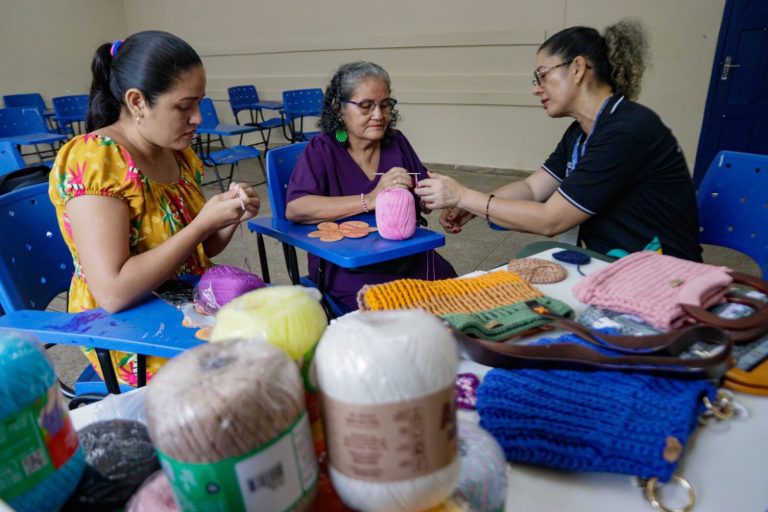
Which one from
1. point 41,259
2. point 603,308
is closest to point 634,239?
point 603,308

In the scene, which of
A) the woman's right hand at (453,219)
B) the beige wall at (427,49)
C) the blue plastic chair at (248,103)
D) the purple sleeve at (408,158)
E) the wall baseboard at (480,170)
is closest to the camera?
the woman's right hand at (453,219)

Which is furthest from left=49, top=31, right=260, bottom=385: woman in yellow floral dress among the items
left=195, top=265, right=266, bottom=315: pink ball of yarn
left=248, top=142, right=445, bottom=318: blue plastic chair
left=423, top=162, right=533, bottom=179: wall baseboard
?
left=423, top=162, right=533, bottom=179: wall baseboard

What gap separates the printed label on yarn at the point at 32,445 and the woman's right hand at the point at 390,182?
158 centimetres

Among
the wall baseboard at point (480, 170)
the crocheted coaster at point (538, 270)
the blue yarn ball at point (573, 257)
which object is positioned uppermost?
the crocheted coaster at point (538, 270)

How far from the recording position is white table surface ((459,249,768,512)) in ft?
2.14

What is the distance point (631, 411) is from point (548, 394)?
0.37ft

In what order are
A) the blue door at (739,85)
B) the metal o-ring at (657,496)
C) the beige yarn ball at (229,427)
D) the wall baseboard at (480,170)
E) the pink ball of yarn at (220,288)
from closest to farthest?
the beige yarn ball at (229,427) → the metal o-ring at (657,496) → the pink ball of yarn at (220,288) → the blue door at (739,85) → the wall baseboard at (480,170)

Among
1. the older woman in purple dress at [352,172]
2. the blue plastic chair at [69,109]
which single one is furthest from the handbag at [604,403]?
the blue plastic chair at [69,109]

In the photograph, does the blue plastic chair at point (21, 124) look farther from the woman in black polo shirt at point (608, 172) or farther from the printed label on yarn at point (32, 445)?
the printed label on yarn at point (32, 445)

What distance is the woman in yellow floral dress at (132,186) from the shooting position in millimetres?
1271

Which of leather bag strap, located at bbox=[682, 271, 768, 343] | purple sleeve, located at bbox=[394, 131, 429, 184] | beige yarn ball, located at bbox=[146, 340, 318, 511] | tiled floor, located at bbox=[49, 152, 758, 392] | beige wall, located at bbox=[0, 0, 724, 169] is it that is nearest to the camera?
beige yarn ball, located at bbox=[146, 340, 318, 511]

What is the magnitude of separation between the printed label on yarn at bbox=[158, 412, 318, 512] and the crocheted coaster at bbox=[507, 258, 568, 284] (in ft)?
3.21

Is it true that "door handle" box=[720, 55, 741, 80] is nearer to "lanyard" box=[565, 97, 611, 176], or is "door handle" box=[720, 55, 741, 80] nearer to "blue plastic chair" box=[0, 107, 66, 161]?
"lanyard" box=[565, 97, 611, 176]

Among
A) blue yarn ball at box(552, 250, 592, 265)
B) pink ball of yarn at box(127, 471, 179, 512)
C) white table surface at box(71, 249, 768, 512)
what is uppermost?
pink ball of yarn at box(127, 471, 179, 512)
